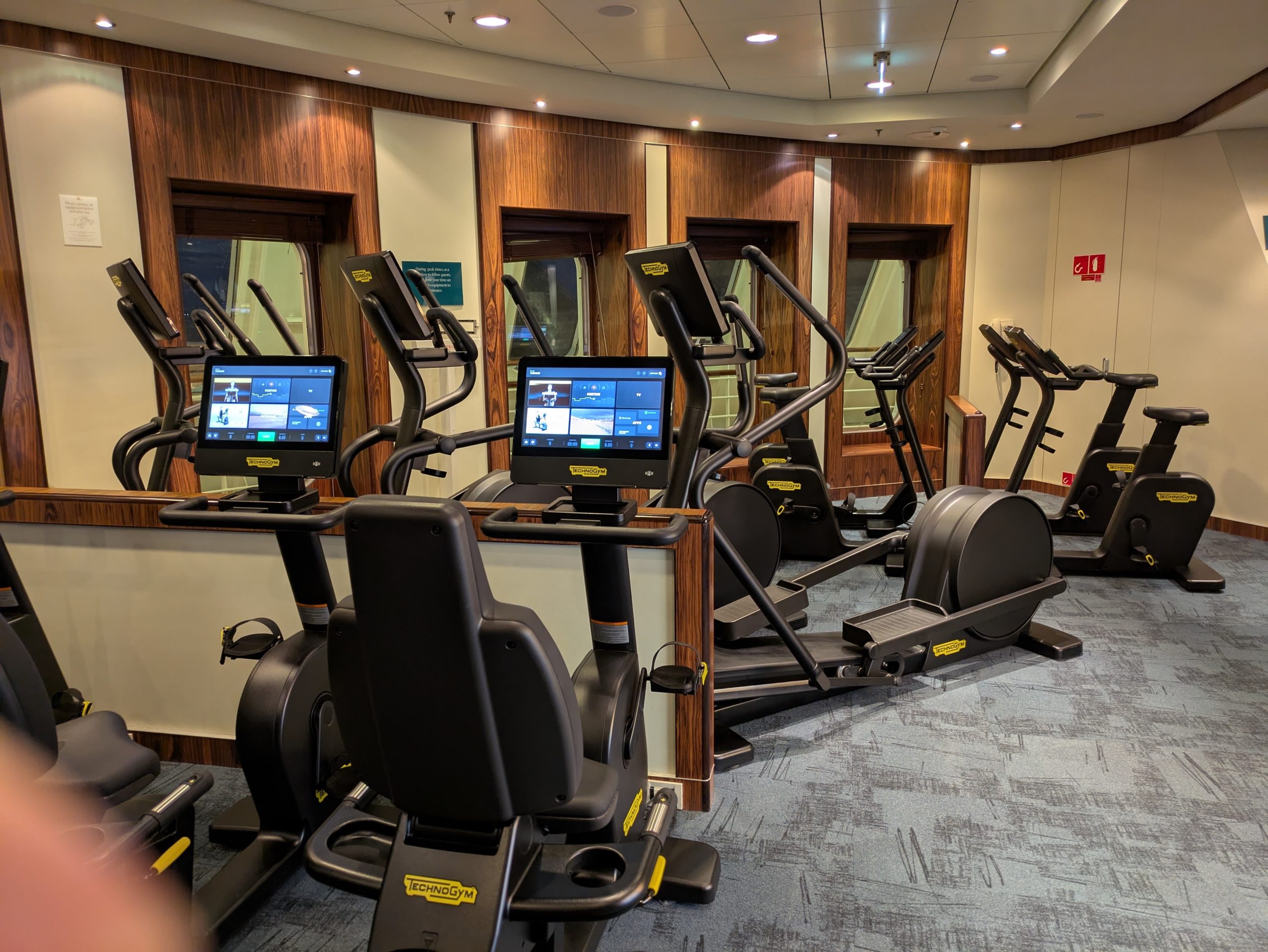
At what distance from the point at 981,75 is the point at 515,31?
11.3 feet

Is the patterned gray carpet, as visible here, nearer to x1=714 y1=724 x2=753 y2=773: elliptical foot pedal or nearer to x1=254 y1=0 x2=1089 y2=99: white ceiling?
x1=714 y1=724 x2=753 y2=773: elliptical foot pedal

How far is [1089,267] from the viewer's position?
25.7ft

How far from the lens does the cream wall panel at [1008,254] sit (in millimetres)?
8156

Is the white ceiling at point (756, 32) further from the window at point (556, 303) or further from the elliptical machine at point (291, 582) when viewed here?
the elliptical machine at point (291, 582)

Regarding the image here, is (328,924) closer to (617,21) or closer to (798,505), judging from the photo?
(798,505)

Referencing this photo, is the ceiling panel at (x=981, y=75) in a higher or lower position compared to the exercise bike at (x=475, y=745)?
higher

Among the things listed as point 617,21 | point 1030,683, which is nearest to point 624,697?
point 1030,683

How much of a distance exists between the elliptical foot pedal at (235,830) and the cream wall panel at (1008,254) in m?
7.43

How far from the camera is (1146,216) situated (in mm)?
7328

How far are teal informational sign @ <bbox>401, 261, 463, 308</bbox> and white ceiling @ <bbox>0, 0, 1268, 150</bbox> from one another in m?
1.10

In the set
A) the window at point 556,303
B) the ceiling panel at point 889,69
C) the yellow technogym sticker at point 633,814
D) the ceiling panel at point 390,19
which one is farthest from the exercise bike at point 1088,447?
the yellow technogym sticker at point 633,814

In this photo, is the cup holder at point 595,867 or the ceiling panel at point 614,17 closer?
the cup holder at point 595,867

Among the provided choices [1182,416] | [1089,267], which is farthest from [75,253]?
[1089,267]

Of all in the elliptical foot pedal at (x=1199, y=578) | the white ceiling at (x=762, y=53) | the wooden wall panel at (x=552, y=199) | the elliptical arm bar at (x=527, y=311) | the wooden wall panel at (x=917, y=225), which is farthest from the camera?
the wooden wall panel at (x=917, y=225)
